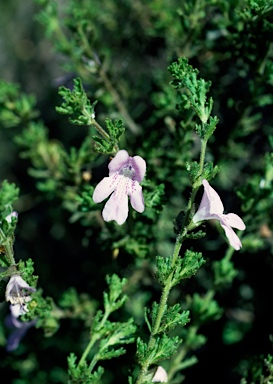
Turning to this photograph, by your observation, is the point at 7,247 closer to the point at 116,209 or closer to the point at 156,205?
the point at 116,209

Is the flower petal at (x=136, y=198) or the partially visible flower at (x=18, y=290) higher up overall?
the flower petal at (x=136, y=198)

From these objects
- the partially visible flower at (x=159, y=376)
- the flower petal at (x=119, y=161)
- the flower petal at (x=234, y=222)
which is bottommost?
the partially visible flower at (x=159, y=376)

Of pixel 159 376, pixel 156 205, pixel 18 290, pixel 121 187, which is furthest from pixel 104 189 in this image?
pixel 159 376

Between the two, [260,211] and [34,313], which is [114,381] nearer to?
[34,313]

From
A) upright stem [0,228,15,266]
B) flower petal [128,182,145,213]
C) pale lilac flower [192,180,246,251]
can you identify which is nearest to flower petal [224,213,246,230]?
pale lilac flower [192,180,246,251]

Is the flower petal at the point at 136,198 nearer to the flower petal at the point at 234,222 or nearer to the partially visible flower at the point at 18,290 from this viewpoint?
the flower petal at the point at 234,222

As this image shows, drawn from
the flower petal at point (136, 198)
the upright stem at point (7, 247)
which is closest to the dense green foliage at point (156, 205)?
the upright stem at point (7, 247)
